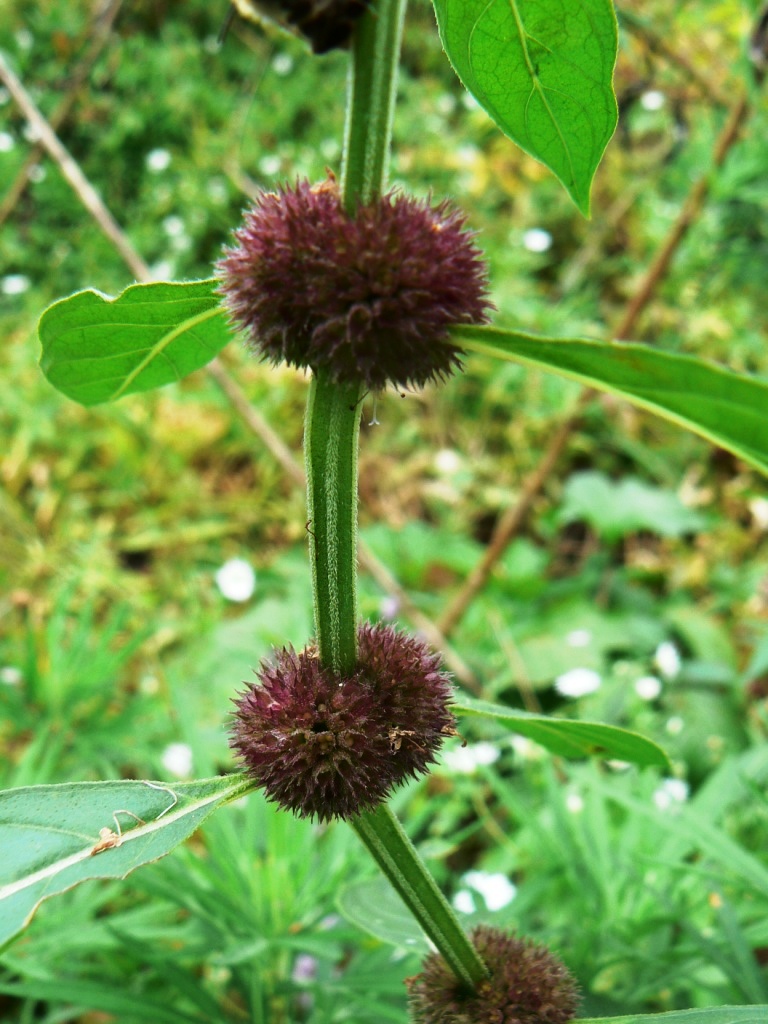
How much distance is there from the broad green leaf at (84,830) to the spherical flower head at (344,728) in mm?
34

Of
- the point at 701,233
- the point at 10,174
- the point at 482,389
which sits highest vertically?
the point at 10,174

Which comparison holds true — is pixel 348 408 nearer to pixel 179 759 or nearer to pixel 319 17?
pixel 319 17

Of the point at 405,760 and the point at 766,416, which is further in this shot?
the point at 405,760

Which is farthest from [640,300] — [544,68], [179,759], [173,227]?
[173,227]

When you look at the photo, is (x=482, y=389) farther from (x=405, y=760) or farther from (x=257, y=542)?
(x=405, y=760)

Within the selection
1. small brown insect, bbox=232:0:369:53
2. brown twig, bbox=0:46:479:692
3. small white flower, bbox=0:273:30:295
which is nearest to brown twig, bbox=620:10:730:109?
brown twig, bbox=0:46:479:692

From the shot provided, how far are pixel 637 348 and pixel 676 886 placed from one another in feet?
2.88

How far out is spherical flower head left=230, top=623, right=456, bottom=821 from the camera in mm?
462

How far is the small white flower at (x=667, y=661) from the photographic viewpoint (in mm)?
1745

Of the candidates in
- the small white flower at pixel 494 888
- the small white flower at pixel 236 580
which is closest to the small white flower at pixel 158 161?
the small white flower at pixel 236 580

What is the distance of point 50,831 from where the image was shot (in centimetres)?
43

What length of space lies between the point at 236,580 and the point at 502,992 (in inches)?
60.7

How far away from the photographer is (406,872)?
0.49m

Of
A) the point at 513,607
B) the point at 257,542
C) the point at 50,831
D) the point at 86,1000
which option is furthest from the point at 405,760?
the point at 257,542
